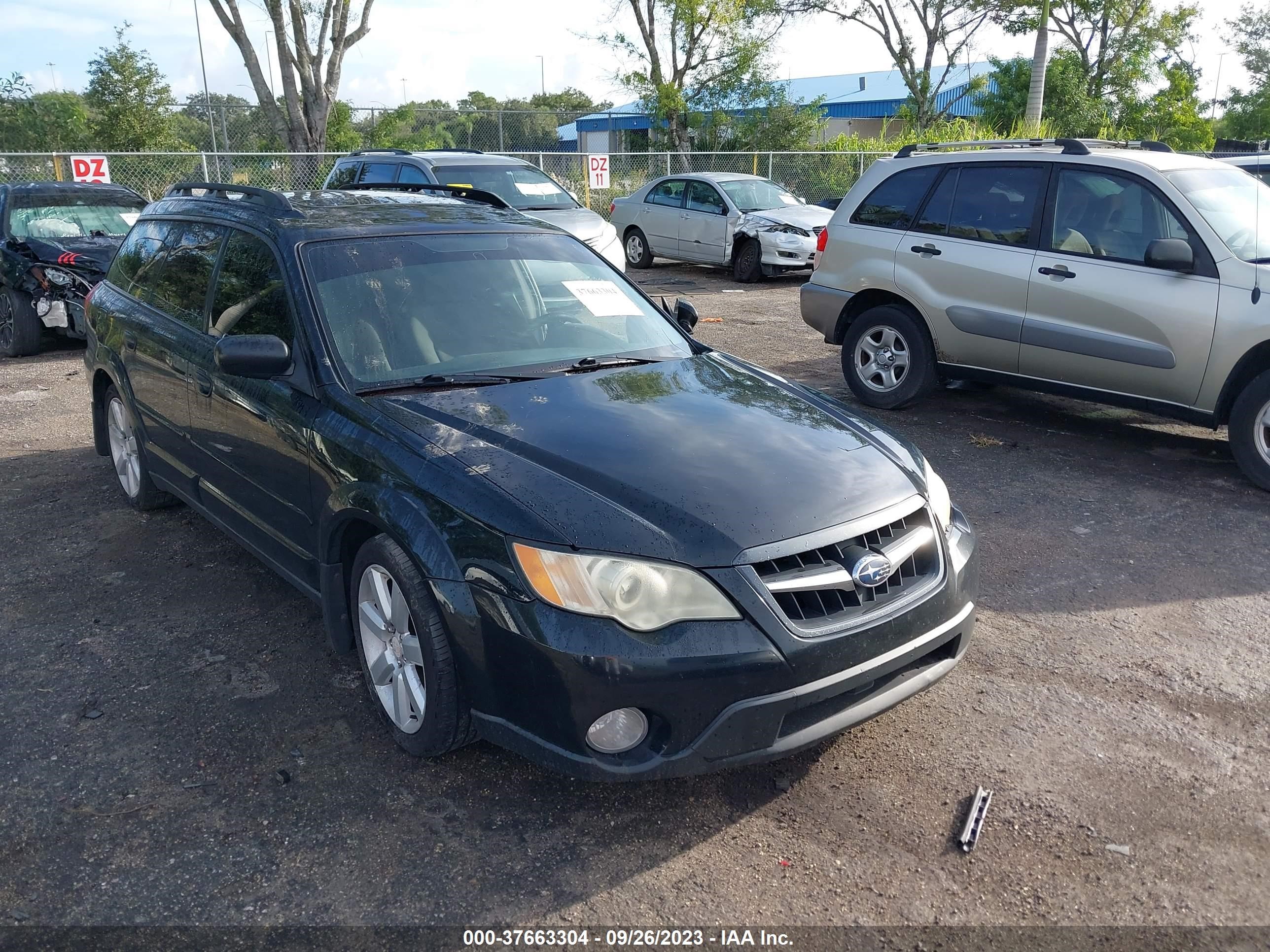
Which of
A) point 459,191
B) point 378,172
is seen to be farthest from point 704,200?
point 459,191

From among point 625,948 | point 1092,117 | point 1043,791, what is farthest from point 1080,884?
point 1092,117

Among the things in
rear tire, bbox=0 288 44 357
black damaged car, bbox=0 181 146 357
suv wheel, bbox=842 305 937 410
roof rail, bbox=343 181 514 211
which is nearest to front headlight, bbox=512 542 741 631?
roof rail, bbox=343 181 514 211

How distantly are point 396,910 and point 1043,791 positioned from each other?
1933mm

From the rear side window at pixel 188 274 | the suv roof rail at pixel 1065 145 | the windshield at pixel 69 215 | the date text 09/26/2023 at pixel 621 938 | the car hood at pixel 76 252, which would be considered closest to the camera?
the date text 09/26/2023 at pixel 621 938

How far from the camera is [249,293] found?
4191 mm

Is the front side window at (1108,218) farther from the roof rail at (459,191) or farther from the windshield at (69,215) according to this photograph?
the windshield at (69,215)

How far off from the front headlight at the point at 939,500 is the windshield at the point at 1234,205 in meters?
3.56

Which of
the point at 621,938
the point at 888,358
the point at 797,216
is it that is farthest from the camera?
the point at 797,216

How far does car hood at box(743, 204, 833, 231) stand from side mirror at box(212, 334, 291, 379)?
12.4 m

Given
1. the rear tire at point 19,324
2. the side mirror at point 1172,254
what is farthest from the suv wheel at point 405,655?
the rear tire at point 19,324

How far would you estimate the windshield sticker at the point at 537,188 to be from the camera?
505 inches

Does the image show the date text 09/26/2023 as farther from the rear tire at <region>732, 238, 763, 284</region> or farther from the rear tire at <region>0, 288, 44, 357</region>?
the rear tire at <region>732, 238, 763, 284</region>

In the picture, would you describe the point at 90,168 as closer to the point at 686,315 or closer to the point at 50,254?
the point at 50,254

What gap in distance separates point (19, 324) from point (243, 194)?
675 centimetres
